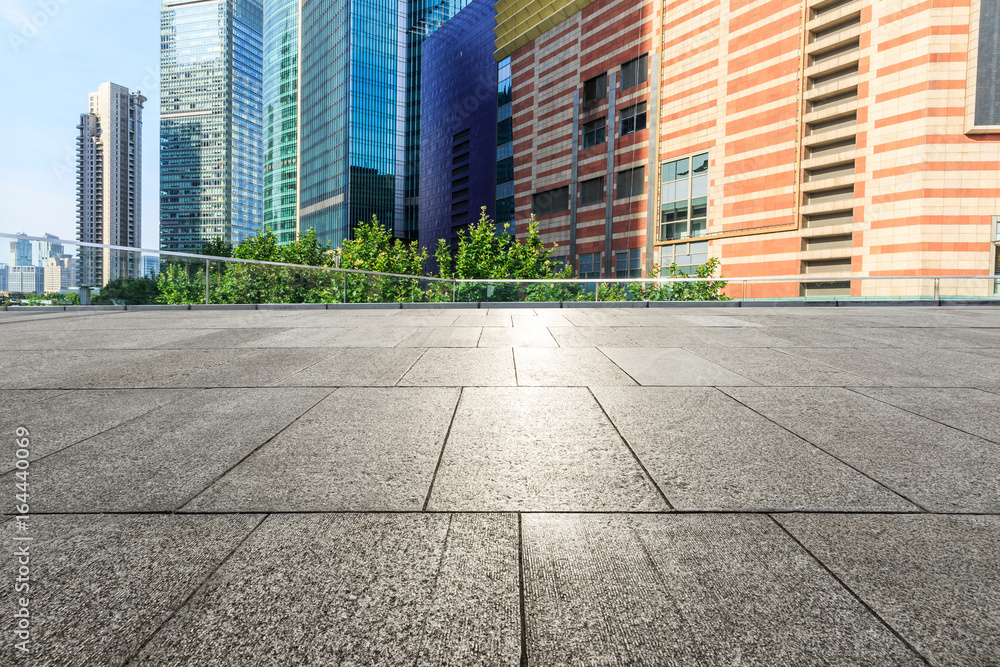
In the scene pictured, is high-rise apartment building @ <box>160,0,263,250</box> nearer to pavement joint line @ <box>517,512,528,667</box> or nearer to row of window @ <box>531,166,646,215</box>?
row of window @ <box>531,166,646,215</box>

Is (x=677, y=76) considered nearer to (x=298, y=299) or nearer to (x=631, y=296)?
(x=631, y=296)

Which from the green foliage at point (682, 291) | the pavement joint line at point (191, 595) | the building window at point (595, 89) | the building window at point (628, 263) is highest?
the building window at point (595, 89)

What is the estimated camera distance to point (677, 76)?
51250 millimetres

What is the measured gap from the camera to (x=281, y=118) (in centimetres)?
14250

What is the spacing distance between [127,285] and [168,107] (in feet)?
705

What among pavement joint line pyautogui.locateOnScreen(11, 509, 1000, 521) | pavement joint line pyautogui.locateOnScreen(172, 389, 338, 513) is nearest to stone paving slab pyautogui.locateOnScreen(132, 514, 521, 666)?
pavement joint line pyautogui.locateOnScreen(11, 509, 1000, 521)

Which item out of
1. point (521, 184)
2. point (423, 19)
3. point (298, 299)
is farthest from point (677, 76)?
point (423, 19)

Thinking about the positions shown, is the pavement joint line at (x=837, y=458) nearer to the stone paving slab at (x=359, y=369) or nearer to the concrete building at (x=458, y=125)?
the stone paving slab at (x=359, y=369)

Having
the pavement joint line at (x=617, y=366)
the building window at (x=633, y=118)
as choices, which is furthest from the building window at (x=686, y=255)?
the pavement joint line at (x=617, y=366)

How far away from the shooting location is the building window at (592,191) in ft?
194

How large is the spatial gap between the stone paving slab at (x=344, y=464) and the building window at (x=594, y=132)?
59.1 m

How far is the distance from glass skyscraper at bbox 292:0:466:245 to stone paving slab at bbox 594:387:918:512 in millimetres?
115605

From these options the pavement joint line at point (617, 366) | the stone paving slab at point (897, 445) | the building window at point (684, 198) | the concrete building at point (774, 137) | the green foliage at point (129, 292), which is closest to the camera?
the stone paving slab at point (897, 445)

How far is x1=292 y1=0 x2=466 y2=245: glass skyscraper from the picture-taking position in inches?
4483
